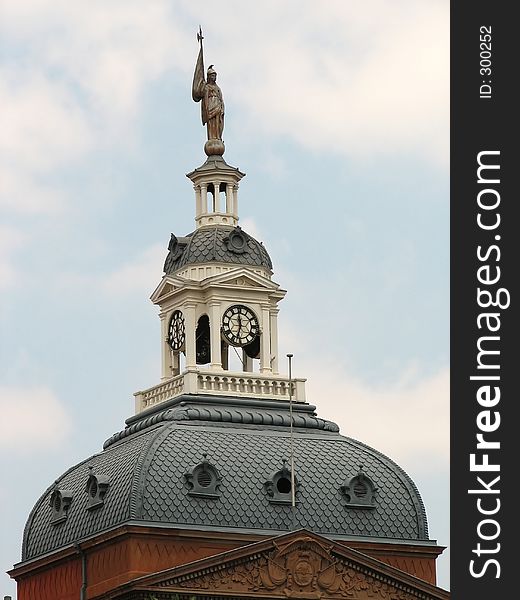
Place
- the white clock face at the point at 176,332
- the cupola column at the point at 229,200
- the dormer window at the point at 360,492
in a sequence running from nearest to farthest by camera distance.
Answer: the dormer window at the point at 360,492, the white clock face at the point at 176,332, the cupola column at the point at 229,200

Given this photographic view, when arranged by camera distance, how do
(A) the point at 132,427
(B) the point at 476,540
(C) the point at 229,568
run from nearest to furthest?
(B) the point at 476,540 < (C) the point at 229,568 < (A) the point at 132,427

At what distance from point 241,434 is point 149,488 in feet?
21.3

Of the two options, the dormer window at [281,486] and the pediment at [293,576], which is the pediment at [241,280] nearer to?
the dormer window at [281,486]

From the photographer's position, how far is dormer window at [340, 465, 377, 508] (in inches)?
4190

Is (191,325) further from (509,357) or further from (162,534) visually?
(509,357)

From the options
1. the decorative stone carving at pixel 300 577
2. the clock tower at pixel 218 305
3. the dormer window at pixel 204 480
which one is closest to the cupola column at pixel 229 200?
the clock tower at pixel 218 305

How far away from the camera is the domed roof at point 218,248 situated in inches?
4483

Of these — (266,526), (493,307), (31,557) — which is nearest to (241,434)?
(266,526)

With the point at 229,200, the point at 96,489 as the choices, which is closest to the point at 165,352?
the point at 229,200

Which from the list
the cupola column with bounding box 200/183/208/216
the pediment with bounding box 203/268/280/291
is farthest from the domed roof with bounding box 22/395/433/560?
the cupola column with bounding box 200/183/208/216

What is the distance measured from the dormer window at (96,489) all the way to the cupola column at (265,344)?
35.9ft

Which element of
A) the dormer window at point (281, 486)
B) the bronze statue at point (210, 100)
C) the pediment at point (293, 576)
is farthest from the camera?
the bronze statue at point (210, 100)

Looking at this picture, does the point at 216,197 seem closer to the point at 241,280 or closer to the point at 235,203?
the point at 235,203

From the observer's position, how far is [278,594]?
102312mm
